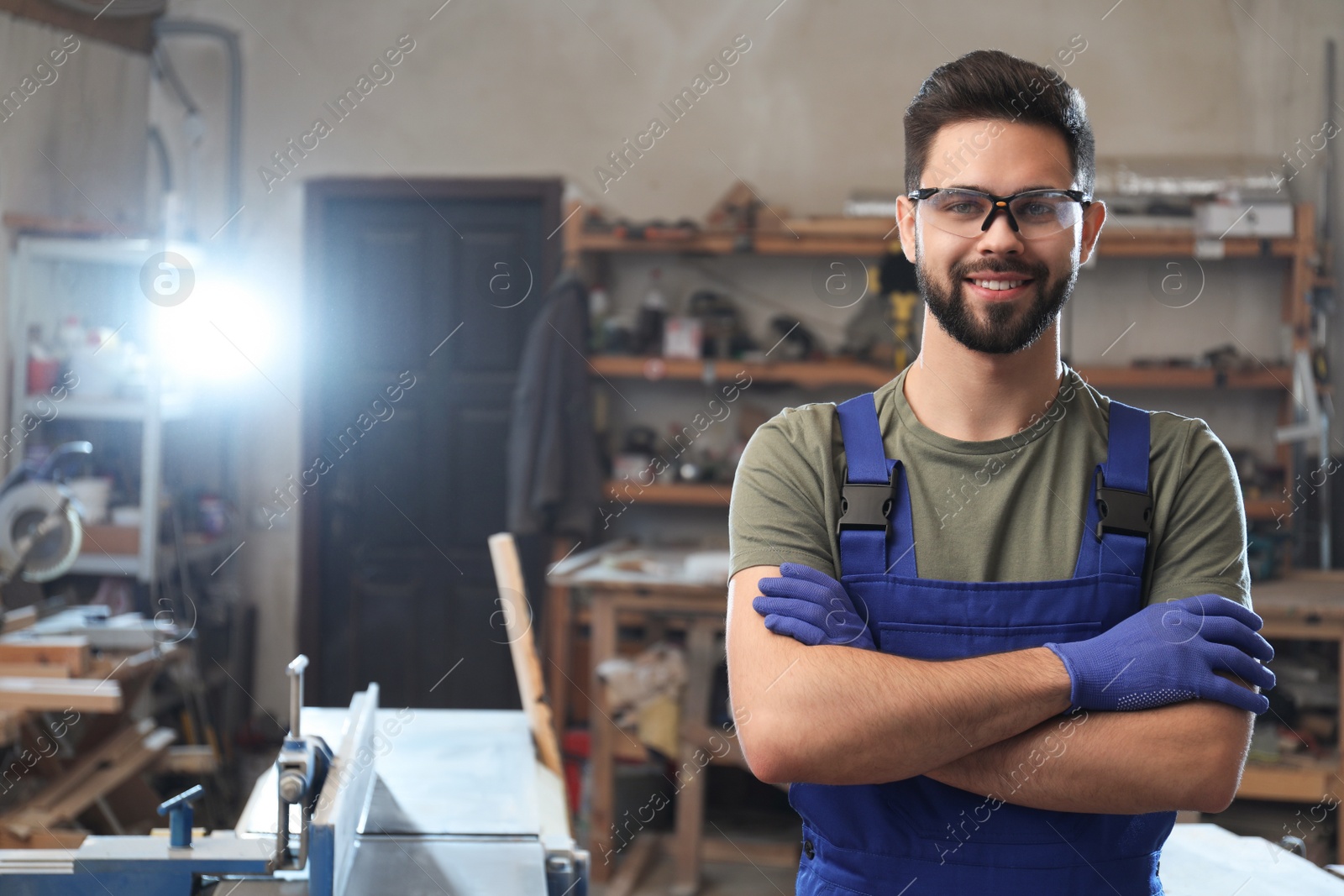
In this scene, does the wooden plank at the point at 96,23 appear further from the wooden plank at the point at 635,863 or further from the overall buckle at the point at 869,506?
the overall buckle at the point at 869,506

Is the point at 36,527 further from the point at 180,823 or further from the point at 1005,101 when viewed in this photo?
the point at 1005,101

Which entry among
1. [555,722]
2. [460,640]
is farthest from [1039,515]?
[460,640]

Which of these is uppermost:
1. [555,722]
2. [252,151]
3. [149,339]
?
[252,151]

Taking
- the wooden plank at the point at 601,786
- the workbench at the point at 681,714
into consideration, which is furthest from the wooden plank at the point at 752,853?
the wooden plank at the point at 601,786

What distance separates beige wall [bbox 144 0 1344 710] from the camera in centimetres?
414

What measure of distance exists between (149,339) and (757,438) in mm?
3167

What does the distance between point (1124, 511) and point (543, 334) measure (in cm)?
302

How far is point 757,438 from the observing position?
1293mm

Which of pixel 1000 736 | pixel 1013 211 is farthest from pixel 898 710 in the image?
pixel 1013 211

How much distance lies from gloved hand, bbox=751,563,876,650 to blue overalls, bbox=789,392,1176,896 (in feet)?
0.11

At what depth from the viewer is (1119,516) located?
3.87 ft

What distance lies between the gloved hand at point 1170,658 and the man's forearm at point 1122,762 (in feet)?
Answer: 0.06

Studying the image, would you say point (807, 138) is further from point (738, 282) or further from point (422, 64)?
point (422, 64)

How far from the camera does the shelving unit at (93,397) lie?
11.6ft
